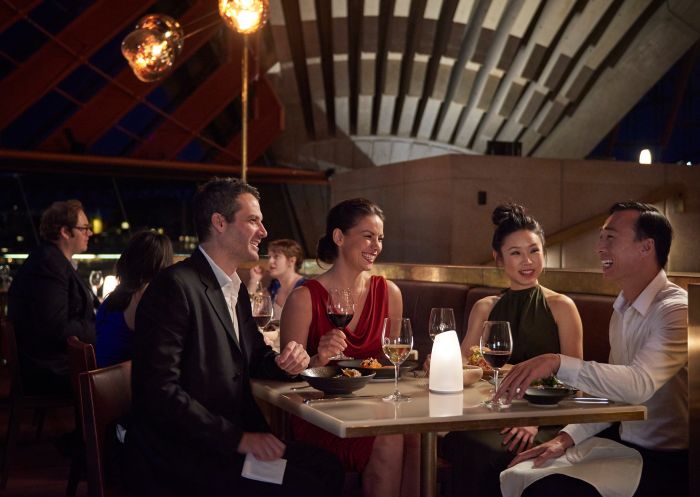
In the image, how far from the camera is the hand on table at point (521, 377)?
2174 millimetres

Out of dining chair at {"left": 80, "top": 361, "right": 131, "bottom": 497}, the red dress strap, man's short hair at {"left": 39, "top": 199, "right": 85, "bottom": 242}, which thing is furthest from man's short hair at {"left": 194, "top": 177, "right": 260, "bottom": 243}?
man's short hair at {"left": 39, "top": 199, "right": 85, "bottom": 242}

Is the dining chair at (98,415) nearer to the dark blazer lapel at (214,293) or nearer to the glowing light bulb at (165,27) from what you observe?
the dark blazer lapel at (214,293)

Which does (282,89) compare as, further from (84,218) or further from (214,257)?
(214,257)

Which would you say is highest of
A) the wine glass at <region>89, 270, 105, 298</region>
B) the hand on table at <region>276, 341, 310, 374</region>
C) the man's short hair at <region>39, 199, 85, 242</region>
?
the man's short hair at <region>39, 199, 85, 242</region>

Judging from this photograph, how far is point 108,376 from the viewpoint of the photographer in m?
2.33

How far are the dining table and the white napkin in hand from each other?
17cm

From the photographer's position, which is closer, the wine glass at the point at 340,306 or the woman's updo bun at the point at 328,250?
the wine glass at the point at 340,306

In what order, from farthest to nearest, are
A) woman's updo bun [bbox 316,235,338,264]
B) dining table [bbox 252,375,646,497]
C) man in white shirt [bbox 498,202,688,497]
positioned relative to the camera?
1. woman's updo bun [bbox 316,235,338,264]
2. man in white shirt [bbox 498,202,688,497]
3. dining table [bbox 252,375,646,497]

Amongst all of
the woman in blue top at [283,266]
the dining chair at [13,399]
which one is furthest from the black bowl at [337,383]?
the woman in blue top at [283,266]

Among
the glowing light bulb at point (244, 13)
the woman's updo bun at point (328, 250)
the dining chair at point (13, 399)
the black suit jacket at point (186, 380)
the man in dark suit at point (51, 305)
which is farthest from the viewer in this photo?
the glowing light bulb at point (244, 13)

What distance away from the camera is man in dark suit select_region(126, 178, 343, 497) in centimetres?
219

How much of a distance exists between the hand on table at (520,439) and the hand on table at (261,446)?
0.89 meters

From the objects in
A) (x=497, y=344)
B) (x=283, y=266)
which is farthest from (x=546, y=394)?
(x=283, y=266)

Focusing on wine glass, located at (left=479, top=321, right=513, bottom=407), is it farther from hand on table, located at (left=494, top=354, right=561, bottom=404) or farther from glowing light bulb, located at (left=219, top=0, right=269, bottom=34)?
glowing light bulb, located at (left=219, top=0, right=269, bottom=34)
